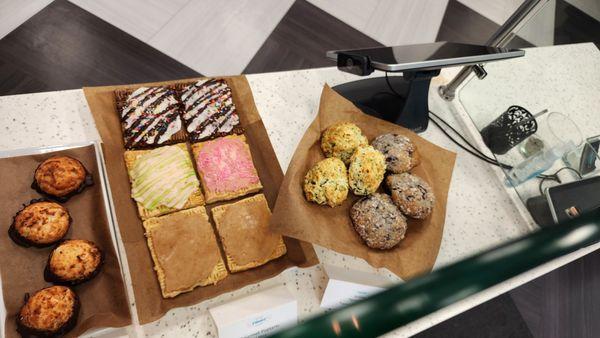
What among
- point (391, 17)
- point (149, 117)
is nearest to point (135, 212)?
point (149, 117)

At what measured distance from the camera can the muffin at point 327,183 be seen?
1166mm

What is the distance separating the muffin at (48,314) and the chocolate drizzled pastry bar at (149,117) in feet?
1.66

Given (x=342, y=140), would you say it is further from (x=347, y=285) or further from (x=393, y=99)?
(x=347, y=285)

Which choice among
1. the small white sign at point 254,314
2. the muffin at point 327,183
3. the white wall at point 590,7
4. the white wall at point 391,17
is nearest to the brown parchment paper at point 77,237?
the small white sign at point 254,314

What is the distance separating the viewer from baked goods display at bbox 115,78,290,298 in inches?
45.0

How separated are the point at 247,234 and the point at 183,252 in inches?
7.6

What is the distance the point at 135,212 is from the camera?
1192 millimetres

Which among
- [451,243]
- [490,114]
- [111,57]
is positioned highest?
[490,114]

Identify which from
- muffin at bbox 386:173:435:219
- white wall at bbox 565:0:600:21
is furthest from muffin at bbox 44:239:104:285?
white wall at bbox 565:0:600:21

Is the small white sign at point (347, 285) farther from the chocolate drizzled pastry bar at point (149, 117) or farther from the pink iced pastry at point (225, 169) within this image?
the chocolate drizzled pastry bar at point (149, 117)

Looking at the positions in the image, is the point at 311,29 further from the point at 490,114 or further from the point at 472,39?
the point at 490,114

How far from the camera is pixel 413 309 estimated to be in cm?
35

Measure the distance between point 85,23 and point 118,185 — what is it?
1.49 m

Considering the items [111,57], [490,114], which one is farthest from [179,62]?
[490,114]
